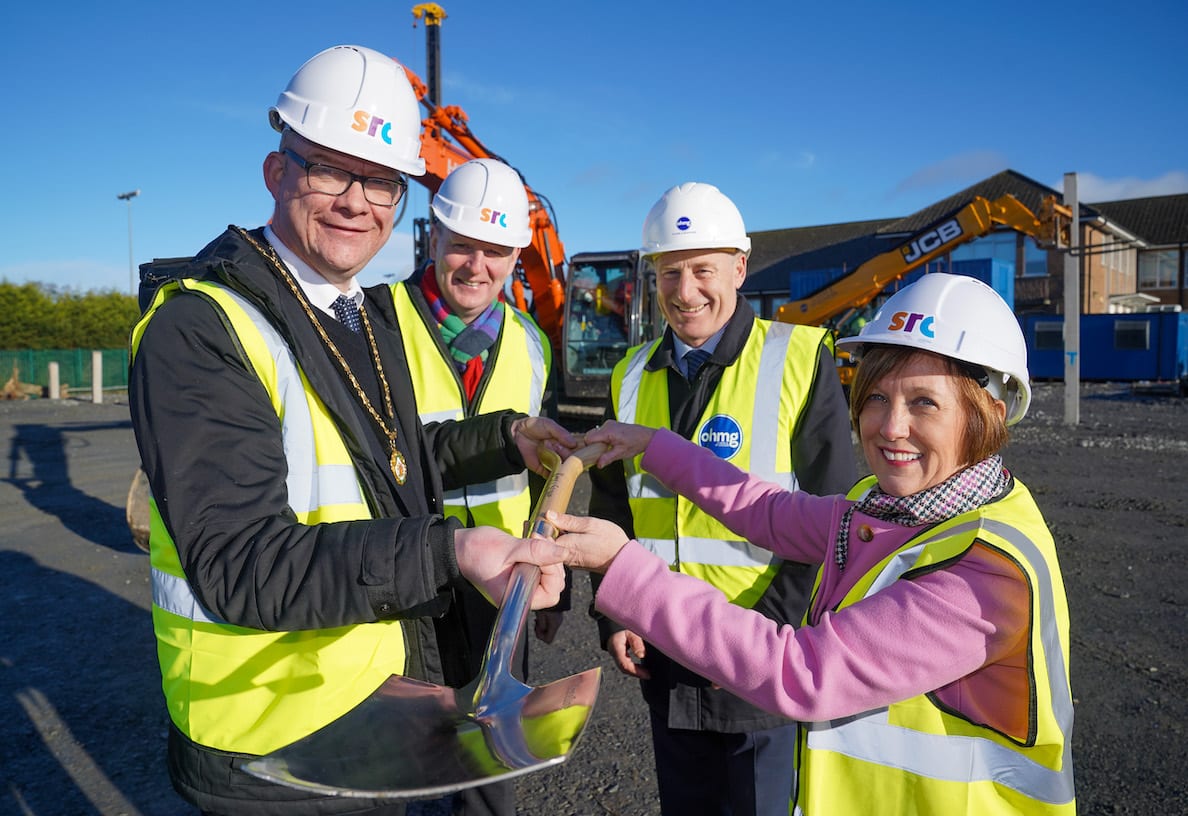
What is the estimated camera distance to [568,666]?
4.88 meters

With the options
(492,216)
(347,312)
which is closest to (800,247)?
(492,216)

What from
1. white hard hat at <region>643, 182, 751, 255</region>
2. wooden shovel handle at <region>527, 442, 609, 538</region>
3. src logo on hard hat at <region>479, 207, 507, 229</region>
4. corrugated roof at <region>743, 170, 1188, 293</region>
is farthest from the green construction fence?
wooden shovel handle at <region>527, 442, 609, 538</region>

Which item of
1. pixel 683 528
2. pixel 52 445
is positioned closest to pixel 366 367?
pixel 683 528

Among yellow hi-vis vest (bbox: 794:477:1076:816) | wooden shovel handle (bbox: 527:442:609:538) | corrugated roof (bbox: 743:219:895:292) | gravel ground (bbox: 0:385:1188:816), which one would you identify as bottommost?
gravel ground (bbox: 0:385:1188:816)

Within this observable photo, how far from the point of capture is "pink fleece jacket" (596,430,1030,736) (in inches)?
54.6

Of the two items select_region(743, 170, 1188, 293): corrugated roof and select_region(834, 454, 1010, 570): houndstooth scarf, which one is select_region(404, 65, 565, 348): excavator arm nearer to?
select_region(834, 454, 1010, 570): houndstooth scarf

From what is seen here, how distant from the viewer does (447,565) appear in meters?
1.50

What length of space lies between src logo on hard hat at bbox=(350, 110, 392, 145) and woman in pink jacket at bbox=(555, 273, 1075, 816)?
100 centimetres

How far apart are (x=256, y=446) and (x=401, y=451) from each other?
46 centimetres

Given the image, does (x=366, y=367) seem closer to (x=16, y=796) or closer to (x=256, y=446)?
(x=256, y=446)

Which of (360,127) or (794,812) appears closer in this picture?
Answer: (794,812)

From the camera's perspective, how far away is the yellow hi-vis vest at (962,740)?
54.9 inches

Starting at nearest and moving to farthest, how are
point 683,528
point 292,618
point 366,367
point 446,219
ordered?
point 292,618, point 366,367, point 683,528, point 446,219

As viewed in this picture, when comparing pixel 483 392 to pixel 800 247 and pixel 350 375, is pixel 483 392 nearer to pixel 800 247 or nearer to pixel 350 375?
pixel 350 375
